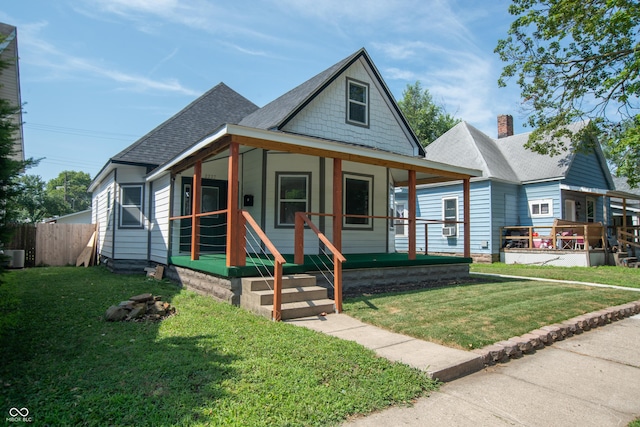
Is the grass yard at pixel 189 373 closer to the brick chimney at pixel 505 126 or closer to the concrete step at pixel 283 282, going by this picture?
the concrete step at pixel 283 282

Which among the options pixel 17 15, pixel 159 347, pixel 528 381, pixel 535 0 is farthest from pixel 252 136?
pixel 535 0

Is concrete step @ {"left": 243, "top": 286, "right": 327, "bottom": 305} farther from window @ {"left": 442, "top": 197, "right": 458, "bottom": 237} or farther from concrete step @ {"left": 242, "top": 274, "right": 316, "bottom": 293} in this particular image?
window @ {"left": 442, "top": 197, "right": 458, "bottom": 237}

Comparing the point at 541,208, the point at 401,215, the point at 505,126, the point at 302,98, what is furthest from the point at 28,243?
the point at 505,126

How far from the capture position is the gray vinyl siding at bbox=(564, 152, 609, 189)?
1777 centimetres

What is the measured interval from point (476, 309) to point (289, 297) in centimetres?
307

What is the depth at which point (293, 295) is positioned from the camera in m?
6.29

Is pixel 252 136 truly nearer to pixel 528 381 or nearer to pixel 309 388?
pixel 309 388

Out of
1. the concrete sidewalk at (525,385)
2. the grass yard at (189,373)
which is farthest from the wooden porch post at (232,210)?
the concrete sidewalk at (525,385)

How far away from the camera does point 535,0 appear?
1421 centimetres

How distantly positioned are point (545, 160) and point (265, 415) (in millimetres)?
18869

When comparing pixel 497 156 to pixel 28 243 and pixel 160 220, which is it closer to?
pixel 160 220

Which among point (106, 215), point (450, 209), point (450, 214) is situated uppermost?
point (450, 209)

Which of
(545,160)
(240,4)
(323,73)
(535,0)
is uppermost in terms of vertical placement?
(535,0)

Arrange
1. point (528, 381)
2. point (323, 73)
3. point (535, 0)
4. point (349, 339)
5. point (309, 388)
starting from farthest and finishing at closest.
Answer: point (535, 0) < point (323, 73) < point (349, 339) < point (528, 381) < point (309, 388)
